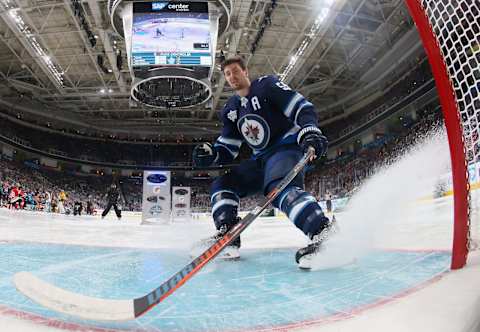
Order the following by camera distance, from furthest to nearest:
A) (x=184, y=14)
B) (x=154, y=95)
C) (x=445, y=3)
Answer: (x=154, y=95) < (x=184, y=14) < (x=445, y=3)

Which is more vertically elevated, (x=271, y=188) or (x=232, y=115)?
(x=232, y=115)

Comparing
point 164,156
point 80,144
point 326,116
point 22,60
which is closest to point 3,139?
point 80,144

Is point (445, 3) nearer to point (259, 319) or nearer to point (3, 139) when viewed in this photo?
point (259, 319)

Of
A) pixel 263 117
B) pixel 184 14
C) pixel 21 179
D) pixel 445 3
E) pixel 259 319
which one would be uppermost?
pixel 184 14

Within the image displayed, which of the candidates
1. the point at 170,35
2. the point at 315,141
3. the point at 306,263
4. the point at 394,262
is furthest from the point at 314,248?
the point at 170,35

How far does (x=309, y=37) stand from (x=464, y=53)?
1112 cm

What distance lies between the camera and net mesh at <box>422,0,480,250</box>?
1146 millimetres

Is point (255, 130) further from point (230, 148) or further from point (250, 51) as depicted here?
point (250, 51)

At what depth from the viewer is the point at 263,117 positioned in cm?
188

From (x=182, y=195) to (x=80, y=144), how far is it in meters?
16.3

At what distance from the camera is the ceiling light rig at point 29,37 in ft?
33.1

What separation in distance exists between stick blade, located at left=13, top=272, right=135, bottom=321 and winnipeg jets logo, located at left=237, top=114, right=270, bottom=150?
4.17 ft

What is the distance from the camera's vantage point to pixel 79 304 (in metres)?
0.76

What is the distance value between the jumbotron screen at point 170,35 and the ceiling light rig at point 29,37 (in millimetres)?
6020
